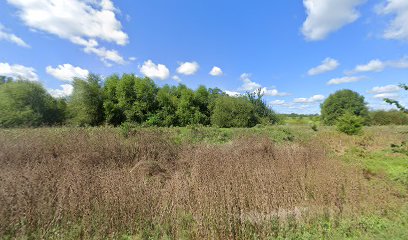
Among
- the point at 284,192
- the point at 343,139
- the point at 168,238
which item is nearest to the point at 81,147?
the point at 168,238

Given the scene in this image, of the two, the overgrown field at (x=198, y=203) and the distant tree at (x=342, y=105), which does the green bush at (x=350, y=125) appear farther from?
the distant tree at (x=342, y=105)

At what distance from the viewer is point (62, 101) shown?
3183 cm

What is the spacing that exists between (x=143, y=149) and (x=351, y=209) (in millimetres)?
6445

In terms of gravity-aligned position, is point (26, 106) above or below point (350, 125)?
above

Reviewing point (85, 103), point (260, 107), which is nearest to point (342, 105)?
point (260, 107)

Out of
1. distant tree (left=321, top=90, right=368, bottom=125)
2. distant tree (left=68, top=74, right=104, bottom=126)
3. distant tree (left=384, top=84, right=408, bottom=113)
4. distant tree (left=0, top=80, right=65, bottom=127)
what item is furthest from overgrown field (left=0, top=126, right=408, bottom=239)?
distant tree (left=321, top=90, right=368, bottom=125)

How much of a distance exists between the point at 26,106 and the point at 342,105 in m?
57.9

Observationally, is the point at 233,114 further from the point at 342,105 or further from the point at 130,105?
the point at 342,105

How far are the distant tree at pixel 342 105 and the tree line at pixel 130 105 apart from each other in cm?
2645

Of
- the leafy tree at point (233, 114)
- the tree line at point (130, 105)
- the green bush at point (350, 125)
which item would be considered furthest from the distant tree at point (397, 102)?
the leafy tree at point (233, 114)

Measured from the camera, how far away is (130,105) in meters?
31.1

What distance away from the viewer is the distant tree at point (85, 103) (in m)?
27.7

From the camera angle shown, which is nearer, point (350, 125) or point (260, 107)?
point (350, 125)

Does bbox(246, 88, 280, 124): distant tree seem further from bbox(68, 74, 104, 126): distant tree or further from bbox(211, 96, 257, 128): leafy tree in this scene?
bbox(68, 74, 104, 126): distant tree
